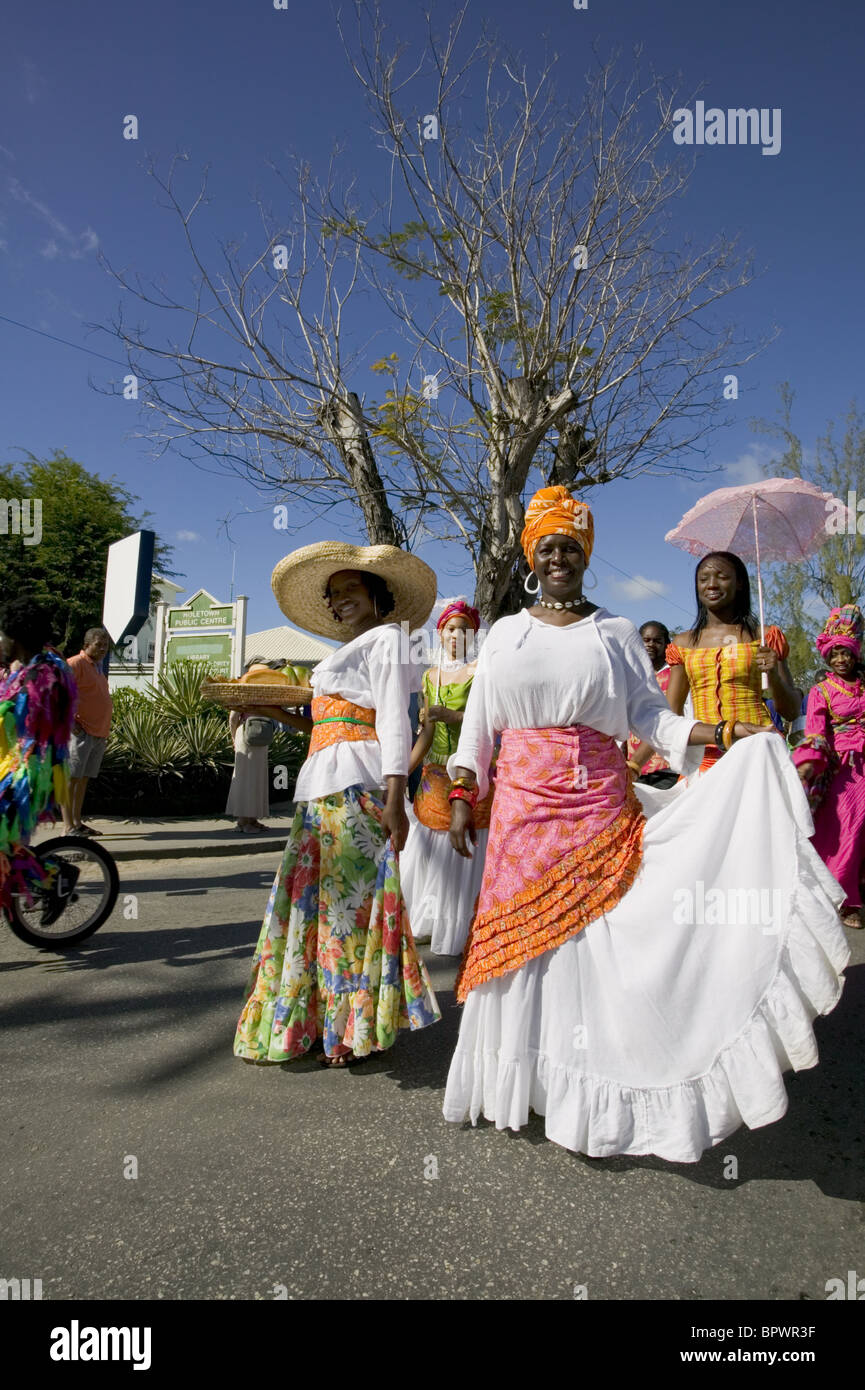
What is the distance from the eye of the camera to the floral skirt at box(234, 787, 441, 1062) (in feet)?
10.2

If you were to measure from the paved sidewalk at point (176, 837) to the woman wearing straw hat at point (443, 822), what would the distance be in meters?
3.98

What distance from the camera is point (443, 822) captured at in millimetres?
5121

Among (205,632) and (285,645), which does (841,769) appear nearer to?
(205,632)

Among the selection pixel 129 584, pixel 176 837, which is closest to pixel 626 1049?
pixel 176 837

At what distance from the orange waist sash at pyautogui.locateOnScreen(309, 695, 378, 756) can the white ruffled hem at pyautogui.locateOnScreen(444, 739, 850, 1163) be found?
1.14 meters

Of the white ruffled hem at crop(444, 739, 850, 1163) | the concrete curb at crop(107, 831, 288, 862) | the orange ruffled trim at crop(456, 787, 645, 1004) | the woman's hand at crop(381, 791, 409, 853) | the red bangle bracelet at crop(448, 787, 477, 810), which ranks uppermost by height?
the red bangle bracelet at crop(448, 787, 477, 810)

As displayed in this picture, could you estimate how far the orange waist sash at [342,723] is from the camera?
3.30 meters

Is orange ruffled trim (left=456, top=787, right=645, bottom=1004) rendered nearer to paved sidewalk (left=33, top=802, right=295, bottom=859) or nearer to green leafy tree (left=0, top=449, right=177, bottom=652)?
paved sidewalk (left=33, top=802, right=295, bottom=859)

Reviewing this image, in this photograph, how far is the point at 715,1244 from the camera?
2.10 metres

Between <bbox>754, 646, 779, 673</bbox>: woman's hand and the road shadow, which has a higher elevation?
<bbox>754, 646, 779, 673</bbox>: woman's hand

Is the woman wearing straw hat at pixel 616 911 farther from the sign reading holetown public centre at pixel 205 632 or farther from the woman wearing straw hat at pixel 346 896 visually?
the sign reading holetown public centre at pixel 205 632

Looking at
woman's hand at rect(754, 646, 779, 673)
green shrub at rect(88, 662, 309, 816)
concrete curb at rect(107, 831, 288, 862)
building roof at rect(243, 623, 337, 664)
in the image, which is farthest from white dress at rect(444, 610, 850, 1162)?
building roof at rect(243, 623, 337, 664)
